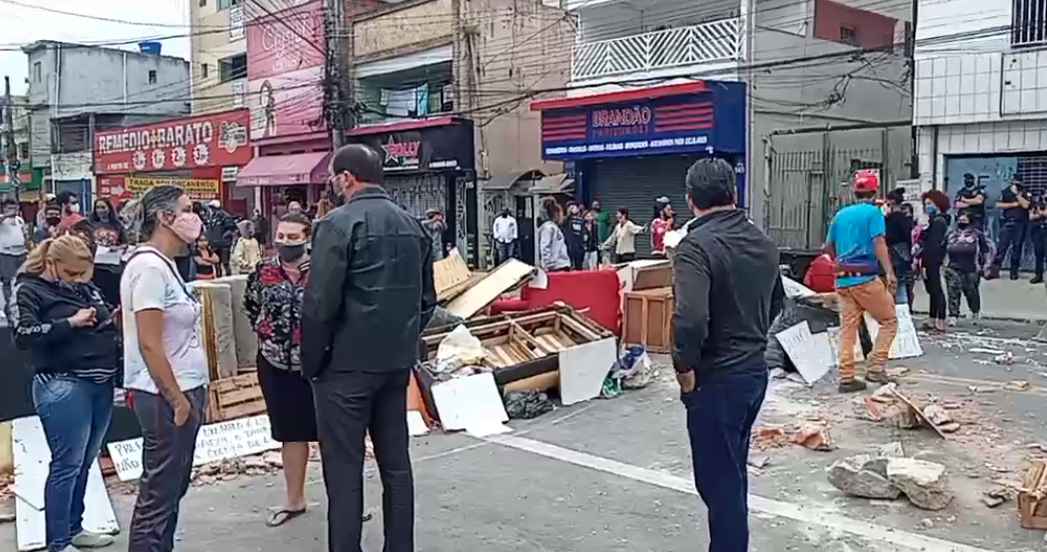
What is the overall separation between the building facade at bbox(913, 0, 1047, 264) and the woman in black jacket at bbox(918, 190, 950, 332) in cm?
499

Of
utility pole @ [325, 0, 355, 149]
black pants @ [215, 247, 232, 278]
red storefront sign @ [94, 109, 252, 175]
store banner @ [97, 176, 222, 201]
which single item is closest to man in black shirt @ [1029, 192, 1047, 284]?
black pants @ [215, 247, 232, 278]

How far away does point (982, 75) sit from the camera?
16.2m

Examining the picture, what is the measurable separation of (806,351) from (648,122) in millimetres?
13200

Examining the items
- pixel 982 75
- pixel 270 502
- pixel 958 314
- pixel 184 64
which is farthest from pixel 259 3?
pixel 270 502

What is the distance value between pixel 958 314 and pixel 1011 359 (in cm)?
269

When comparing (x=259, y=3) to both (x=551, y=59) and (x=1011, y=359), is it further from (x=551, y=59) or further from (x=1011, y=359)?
(x=1011, y=359)

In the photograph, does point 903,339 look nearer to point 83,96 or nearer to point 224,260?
point 224,260

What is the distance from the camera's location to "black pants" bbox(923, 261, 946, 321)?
11656 millimetres

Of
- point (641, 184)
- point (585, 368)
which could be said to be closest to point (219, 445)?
point (585, 368)

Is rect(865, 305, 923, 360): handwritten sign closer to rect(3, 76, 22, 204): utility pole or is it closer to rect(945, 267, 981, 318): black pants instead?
rect(945, 267, 981, 318): black pants

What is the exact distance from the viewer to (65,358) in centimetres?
448

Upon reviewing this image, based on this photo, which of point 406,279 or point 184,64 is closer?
point 406,279

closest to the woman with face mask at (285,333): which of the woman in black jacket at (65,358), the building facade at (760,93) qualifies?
the woman in black jacket at (65,358)

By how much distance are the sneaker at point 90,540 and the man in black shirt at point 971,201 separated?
405 inches
